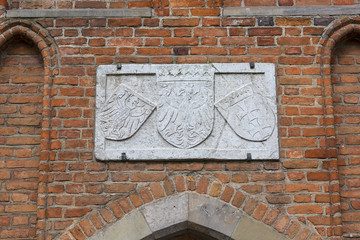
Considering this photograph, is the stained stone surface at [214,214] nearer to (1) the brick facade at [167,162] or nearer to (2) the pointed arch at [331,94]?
(1) the brick facade at [167,162]

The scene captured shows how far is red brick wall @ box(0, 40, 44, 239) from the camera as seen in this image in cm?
392

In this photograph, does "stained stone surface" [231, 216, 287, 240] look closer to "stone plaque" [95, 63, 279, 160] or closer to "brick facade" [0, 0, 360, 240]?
"brick facade" [0, 0, 360, 240]

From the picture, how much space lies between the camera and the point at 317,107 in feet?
13.2

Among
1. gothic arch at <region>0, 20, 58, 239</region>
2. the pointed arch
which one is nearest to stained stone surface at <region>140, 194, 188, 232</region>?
gothic arch at <region>0, 20, 58, 239</region>

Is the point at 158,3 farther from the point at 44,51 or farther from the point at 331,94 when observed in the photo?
the point at 331,94

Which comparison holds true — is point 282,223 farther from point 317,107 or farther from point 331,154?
point 317,107

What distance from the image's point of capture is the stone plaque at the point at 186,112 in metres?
3.93

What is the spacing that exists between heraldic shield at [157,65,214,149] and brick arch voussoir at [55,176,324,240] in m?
0.35

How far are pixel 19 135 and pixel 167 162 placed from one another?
4.21ft

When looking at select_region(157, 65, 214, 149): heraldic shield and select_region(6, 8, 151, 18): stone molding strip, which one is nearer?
select_region(157, 65, 214, 149): heraldic shield

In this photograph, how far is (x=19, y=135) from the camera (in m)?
4.11

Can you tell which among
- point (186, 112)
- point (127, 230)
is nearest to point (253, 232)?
point (127, 230)

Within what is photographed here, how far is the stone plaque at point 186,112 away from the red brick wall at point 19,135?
0.58 metres

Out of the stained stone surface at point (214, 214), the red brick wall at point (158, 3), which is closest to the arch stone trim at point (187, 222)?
the stained stone surface at point (214, 214)
